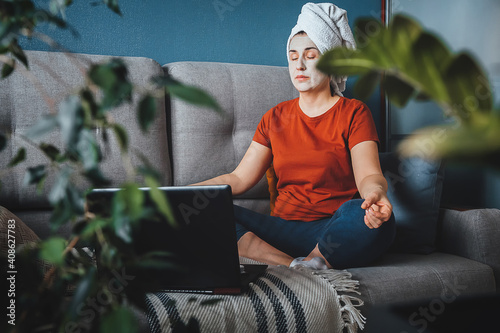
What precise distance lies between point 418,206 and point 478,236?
0.21 metres

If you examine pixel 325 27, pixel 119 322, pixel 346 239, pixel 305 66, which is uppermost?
pixel 325 27

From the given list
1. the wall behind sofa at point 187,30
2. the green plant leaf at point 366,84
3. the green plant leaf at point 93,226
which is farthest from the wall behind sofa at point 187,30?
the green plant leaf at point 366,84

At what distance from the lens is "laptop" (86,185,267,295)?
94cm

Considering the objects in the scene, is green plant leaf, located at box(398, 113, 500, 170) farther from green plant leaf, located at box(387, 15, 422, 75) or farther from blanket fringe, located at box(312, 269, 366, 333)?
blanket fringe, located at box(312, 269, 366, 333)

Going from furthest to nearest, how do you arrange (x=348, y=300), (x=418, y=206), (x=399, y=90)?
(x=418, y=206) < (x=348, y=300) < (x=399, y=90)

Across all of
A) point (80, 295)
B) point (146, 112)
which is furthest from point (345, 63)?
point (80, 295)

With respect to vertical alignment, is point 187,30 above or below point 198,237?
above

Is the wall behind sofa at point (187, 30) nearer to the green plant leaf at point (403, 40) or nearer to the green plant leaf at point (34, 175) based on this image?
the green plant leaf at point (34, 175)

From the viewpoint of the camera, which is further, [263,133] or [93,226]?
[263,133]

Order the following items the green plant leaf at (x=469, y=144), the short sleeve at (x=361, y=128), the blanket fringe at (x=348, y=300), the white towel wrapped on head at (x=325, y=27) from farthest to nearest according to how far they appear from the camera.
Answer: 1. the white towel wrapped on head at (x=325, y=27)
2. the short sleeve at (x=361, y=128)
3. the blanket fringe at (x=348, y=300)
4. the green plant leaf at (x=469, y=144)

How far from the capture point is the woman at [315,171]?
4.52 feet

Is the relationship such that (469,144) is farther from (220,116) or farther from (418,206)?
(220,116)

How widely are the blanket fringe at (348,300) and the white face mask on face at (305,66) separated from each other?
0.80 m

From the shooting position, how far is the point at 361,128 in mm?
1629
